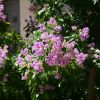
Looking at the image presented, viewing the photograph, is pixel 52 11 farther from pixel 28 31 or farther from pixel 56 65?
pixel 56 65

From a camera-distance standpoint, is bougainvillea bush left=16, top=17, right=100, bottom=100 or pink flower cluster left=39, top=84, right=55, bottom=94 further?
pink flower cluster left=39, top=84, right=55, bottom=94

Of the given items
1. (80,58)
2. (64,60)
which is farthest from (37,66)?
A: (80,58)

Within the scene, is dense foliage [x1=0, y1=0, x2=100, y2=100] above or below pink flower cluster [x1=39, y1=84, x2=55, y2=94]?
above

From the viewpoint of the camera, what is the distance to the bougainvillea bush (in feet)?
14.0

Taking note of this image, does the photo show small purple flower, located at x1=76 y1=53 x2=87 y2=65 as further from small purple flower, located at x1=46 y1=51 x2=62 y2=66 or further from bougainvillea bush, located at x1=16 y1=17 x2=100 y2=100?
small purple flower, located at x1=46 y1=51 x2=62 y2=66

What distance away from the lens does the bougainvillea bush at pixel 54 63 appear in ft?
14.0

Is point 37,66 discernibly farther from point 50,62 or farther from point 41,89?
point 41,89

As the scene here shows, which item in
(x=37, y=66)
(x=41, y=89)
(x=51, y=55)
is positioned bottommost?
(x=41, y=89)

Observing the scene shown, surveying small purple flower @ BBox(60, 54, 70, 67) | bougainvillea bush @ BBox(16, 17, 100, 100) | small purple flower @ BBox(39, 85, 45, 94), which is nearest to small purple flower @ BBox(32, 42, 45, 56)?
bougainvillea bush @ BBox(16, 17, 100, 100)

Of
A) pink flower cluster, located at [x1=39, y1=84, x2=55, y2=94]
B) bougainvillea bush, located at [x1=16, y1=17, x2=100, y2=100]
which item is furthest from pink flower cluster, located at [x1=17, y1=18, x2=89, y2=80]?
pink flower cluster, located at [x1=39, y1=84, x2=55, y2=94]

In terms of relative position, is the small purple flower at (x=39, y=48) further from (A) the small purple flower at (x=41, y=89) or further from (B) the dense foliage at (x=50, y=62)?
(A) the small purple flower at (x=41, y=89)

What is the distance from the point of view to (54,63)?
427cm

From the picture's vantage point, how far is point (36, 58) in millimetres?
4375

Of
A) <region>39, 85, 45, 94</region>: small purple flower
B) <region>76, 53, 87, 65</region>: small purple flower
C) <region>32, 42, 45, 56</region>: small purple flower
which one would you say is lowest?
<region>39, 85, 45, 94</region>: small purple flower
